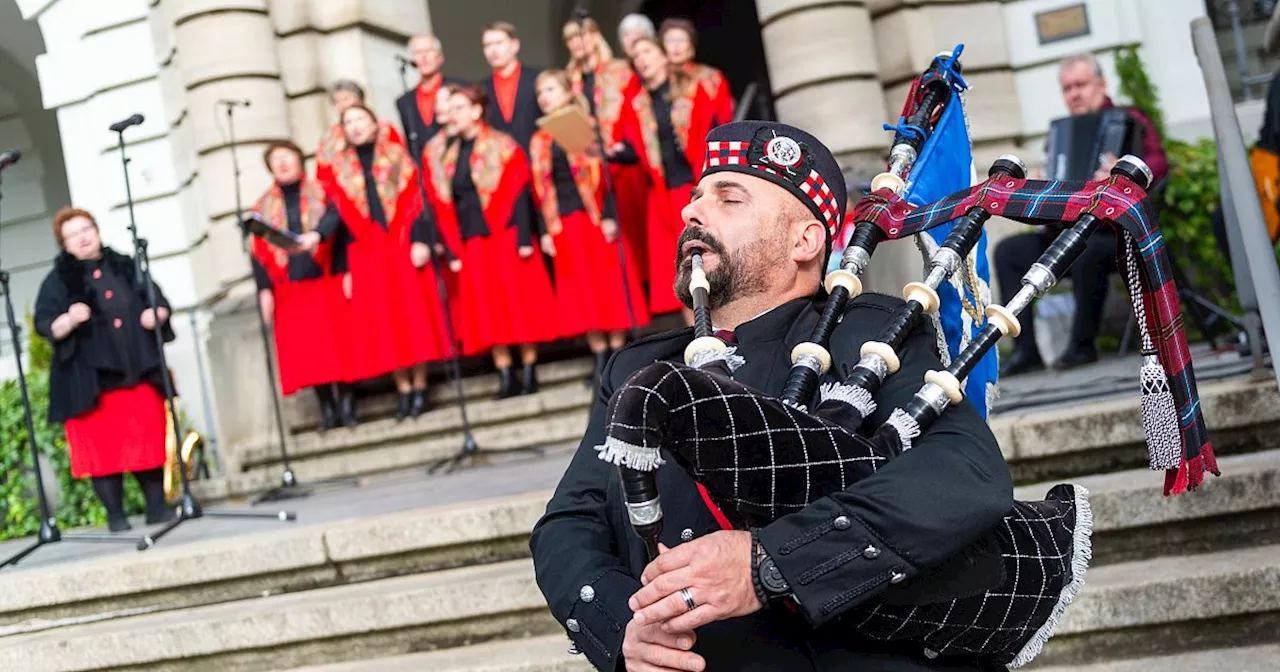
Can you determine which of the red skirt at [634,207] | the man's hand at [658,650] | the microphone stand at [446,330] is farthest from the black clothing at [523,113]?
the man's hand at [658,650]

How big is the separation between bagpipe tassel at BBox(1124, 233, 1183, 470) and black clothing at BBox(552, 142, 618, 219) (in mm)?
5533

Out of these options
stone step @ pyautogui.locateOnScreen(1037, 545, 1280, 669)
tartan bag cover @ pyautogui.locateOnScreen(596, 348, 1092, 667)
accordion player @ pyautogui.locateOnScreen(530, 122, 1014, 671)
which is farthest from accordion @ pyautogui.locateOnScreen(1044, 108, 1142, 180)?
tartan bag cover @ pyautogui.locateOnScreen(596, 348, 1092, 667)

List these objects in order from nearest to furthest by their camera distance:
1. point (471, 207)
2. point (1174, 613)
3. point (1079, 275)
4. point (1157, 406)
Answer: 1. point (1157, 406)
2. point (1174, 613)
3. point (1079, 275)
4. point (471, 207)

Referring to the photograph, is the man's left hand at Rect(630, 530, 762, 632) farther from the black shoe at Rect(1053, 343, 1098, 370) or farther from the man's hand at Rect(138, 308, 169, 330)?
the black shoe at Rect(1053, 343, 1098, 370)

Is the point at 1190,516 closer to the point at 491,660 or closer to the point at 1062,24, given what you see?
the point at 491,660

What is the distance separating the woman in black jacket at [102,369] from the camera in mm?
6840

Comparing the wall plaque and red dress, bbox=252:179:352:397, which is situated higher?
the wall plaque

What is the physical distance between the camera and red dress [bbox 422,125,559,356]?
7.73 metres

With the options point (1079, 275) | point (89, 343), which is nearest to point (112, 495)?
point (89, 343)

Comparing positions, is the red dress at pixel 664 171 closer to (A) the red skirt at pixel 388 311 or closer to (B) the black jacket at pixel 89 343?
(A) the red skirt at pixel 388 311

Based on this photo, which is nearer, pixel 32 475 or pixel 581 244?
pixel 581 244

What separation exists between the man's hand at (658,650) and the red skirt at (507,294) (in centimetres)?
583

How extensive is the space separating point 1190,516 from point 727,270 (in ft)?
7.09

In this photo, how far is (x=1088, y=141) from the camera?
6754 mm
